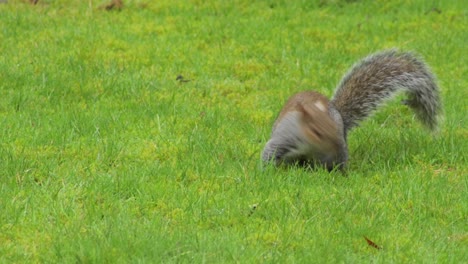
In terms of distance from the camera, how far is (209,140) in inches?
246

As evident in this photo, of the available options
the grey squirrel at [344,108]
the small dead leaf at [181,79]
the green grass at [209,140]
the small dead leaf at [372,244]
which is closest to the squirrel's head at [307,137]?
the grey squirrel at [344,108]

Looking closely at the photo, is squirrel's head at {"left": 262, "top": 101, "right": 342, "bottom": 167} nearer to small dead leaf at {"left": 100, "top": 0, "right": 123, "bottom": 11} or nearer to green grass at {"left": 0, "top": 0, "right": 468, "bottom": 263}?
green grass at {"left": 0, "top": 0, "right": 468, "bottom": 263}

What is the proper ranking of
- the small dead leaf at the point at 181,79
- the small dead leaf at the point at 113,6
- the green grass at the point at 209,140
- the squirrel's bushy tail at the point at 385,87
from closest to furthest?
the green grass at the point at 209,140
the squirrel's bushy tail at the point at 385,87
the small dead leaf at the point at 181,79
the small dead leaf at the point at 113,6

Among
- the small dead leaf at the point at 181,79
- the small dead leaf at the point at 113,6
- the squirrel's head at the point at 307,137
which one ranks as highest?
the squirrel's head at the point at 307,137

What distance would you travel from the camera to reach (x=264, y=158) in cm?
574

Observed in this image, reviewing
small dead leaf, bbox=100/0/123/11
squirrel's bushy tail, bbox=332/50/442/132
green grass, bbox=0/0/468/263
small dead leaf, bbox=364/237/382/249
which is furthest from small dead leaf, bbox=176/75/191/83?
small dead leaf, bbox=364/237/382/249

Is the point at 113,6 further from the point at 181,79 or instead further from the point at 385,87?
the point at 385,87

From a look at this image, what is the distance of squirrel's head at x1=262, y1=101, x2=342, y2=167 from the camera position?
5504 millimetres

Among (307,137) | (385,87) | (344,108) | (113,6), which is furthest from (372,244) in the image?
(113,6)

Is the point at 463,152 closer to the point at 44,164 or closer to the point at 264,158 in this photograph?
the point at 264,158

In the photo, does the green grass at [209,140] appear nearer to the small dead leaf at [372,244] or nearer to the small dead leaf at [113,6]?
the small dead leaf at [372,244]

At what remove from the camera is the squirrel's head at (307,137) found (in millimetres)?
5504

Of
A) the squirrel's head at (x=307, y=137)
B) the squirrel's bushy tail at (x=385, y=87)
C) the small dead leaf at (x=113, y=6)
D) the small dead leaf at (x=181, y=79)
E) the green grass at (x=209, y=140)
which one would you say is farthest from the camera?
the small dead leaf at (x=113, y=6)

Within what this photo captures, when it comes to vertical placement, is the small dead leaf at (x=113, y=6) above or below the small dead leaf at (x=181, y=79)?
above
